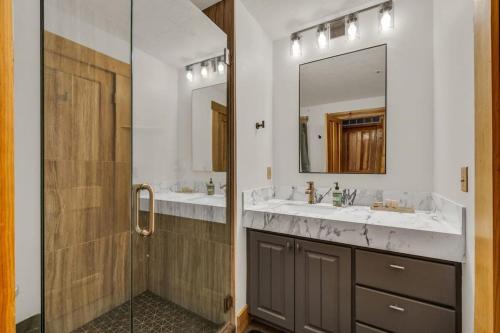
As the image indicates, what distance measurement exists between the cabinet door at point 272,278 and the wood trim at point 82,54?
138cm

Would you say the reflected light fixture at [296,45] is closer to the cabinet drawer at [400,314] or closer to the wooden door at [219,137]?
the wooden door at [219,137]

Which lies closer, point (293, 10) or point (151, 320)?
point (151, 320)

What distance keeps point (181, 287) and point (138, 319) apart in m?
0.28

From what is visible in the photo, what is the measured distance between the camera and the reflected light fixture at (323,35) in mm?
1996

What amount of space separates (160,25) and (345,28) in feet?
5.00

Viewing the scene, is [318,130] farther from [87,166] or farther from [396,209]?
[87,166]

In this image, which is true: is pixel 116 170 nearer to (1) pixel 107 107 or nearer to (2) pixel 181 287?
(1) pixel 107 107

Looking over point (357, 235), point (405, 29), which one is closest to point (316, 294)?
point (357, 235)

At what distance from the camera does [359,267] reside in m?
1.34

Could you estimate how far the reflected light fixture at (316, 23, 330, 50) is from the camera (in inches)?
78.6

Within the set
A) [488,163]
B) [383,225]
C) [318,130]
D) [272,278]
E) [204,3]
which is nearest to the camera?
[488,163]

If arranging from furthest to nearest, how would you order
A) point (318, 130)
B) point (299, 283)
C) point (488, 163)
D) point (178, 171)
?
1. point (318, 130)
2. point (299, 283)
3. point (178, 171)
4. point (488, 163)

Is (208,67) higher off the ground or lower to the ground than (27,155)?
higher

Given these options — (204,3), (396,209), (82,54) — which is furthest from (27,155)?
(396,209)
